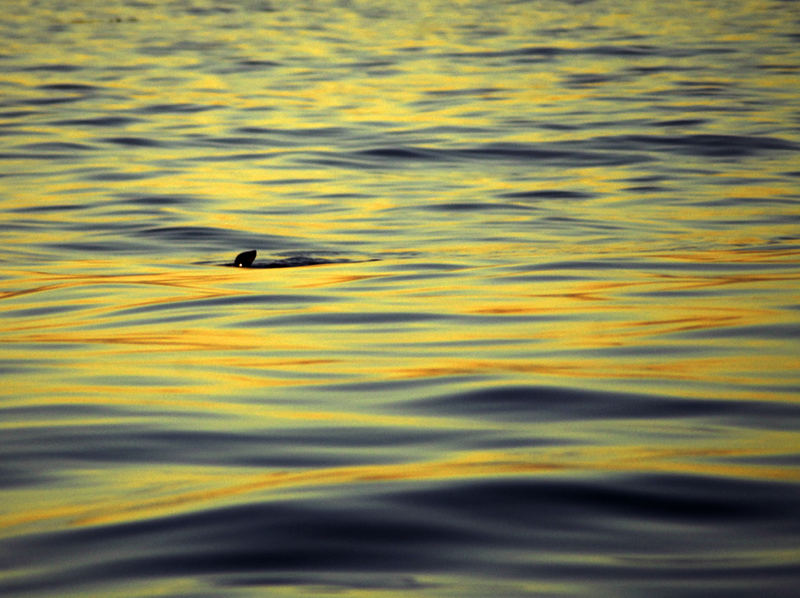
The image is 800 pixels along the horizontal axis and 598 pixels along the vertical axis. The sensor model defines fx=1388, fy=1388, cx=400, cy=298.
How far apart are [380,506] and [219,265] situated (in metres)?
5.44

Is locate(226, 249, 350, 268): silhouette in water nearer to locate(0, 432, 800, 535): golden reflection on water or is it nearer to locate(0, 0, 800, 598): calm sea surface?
locate(0, 0, 800, 598): calm sea surface

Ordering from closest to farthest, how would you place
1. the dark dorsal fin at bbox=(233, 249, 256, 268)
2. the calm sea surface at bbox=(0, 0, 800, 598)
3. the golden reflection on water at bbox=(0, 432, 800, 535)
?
the calm sea surface at bbox=(0, 0, 800, 598), the golden reflection on water at bbox=(0, 432, 800, 535), the dark dorsal fin at bbox=(233, 249, 256, 268)

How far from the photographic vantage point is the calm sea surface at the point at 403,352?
3154 mm

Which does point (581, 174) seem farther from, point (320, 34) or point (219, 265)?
point (320, 34)

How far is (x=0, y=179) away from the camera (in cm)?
→ 1278

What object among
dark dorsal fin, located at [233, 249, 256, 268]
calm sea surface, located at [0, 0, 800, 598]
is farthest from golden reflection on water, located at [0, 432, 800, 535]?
dark dorsal fin, located at [233, 249, 256, 268]

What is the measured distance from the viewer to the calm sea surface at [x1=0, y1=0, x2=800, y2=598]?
3154 mm

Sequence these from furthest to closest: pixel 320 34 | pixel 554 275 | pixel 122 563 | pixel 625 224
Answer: pixel 320 34 < pixel 625 224 < pixel 554 275 < pixel 122 563

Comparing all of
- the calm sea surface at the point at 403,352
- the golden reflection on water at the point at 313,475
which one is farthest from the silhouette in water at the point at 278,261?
the golden reflection on water at the point at 313,475

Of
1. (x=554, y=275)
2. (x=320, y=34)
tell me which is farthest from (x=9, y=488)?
(x=320, y=34)

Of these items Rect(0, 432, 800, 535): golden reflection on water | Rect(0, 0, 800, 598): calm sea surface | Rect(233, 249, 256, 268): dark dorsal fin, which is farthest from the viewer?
Rect(233, 249, 256, 268): dark dorsal fin

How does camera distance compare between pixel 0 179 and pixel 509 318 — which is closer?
pixel 509 318

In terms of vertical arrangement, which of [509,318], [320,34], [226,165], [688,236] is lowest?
[320,34]

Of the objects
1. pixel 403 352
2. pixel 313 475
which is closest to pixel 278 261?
pixel 403 352
